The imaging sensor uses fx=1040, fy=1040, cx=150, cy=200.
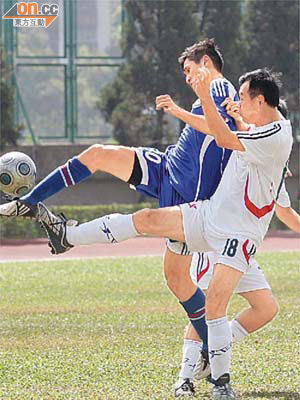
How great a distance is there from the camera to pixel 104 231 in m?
6.75

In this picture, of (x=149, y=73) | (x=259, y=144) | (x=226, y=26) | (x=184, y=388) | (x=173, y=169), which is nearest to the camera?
(x=259, y=144)

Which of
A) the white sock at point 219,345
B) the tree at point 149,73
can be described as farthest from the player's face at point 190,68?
the tree at point 149,73

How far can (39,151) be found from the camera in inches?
1115

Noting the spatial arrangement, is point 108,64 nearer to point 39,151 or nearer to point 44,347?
point 39,151

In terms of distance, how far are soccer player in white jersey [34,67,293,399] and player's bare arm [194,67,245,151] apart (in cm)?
4

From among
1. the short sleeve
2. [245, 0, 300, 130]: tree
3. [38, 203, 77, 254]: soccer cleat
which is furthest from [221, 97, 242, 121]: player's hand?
[245, 0, 300, 130]: tree

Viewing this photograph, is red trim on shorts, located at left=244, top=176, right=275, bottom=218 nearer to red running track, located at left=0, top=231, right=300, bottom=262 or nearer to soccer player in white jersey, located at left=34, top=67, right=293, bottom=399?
soccer player in white jersey, located at left=34, top=67, right=293, bottom=399

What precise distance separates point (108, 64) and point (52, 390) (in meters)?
23.5

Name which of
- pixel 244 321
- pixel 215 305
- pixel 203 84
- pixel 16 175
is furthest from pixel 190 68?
pixel 244 321

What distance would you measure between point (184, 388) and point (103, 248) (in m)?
15.6

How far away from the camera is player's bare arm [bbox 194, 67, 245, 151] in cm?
630

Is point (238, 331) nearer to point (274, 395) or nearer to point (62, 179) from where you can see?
point (274, 395)

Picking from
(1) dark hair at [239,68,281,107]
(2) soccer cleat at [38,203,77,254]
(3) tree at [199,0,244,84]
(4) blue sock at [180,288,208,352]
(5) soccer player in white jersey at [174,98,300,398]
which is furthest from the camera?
(3) tree at [199,0,244,84]

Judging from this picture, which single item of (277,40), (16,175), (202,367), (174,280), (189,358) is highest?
(16,175)
